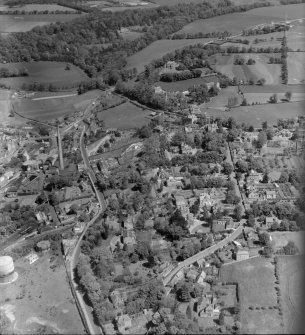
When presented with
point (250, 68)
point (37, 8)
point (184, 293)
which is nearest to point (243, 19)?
point (250, 68)

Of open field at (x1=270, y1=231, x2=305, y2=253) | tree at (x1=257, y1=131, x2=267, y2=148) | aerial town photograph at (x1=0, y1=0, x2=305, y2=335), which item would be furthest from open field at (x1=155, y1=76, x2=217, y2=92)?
open field at (x1=270, y1=231, x2=305, y2=253)

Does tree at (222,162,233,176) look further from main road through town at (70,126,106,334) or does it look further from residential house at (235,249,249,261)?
residential house at (235,249,249,261)

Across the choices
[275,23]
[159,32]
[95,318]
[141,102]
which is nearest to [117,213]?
[95,318]

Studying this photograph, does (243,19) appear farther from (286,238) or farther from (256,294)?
(256,294)

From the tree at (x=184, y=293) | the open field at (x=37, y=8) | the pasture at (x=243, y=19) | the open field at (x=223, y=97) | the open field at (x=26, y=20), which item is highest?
the open field at (x=37, y=8)

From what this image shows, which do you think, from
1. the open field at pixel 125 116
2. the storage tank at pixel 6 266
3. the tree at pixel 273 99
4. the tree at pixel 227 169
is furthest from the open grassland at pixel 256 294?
the tree at pixel 273 99

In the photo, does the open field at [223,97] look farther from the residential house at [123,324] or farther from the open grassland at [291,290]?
the residential house at [123,324]

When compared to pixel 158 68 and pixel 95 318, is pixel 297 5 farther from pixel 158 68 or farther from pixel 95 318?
pixel 95 318
